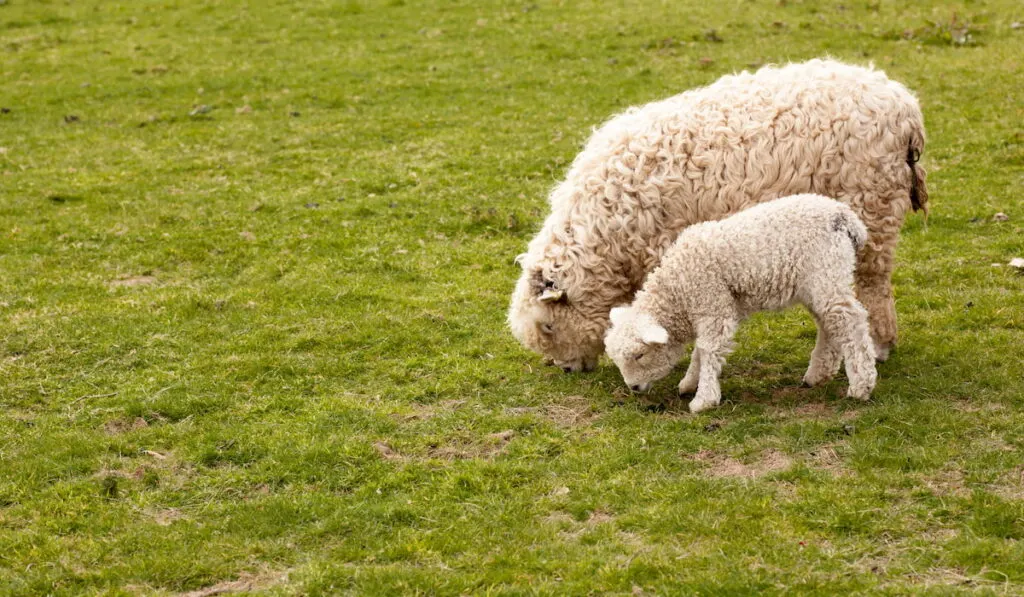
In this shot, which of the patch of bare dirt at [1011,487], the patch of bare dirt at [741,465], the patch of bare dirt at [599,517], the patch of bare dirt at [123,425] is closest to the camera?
the patch of bare dirt at [1011,487]

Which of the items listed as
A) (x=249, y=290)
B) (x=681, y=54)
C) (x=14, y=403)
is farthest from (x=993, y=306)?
(x=681, y=54)

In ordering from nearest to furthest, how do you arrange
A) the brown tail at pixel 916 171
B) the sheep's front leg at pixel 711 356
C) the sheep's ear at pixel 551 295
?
the sheep's front leg at pixel 711 356, the brown tail at pixel 916 171, the sheep's ear at pixel 551 295

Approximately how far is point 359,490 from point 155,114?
13.8m

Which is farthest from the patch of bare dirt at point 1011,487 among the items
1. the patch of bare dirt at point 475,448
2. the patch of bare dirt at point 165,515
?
the patch of bare dirt at point 165,515

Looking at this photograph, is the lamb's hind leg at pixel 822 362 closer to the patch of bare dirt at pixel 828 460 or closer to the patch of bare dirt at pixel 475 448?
the patch of bare dirt at pixel 828 460

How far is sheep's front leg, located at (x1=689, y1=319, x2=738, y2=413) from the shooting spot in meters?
8.62

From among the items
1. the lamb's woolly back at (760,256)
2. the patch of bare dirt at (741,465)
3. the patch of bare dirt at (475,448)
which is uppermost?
the lamb's woolly back at (760,256)

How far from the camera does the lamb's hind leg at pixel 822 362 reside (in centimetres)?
896

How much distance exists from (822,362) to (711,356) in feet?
3.52

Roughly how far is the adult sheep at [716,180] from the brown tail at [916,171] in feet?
0.04

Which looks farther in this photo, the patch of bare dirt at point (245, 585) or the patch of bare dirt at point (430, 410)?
the patch of bare dirt at point (430, 410)

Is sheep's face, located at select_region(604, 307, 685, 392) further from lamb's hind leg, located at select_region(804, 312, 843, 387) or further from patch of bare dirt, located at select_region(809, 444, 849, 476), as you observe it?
patch of bare dirt, located at select_region(809, 444, 849, 476)

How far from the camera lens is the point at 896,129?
9.24m

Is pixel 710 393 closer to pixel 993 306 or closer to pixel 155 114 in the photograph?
pixel 993 306
